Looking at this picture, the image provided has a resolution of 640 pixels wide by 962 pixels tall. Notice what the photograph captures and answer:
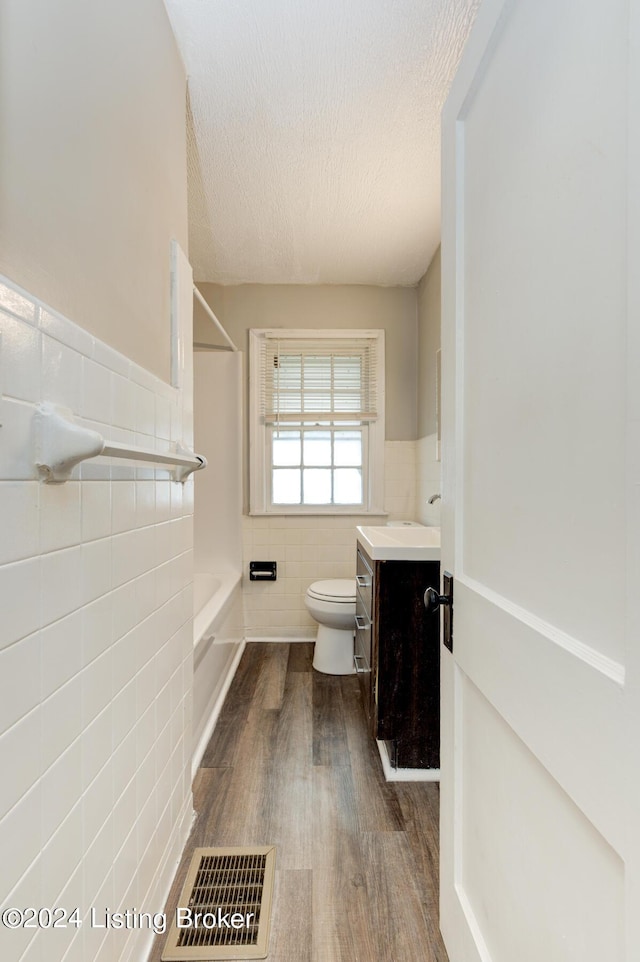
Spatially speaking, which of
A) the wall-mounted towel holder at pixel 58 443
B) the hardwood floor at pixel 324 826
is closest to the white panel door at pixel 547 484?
the hardwood floor at pixel 324 826

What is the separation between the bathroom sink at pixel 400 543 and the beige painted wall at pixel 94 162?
101 cm

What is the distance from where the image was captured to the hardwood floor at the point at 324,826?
122cm

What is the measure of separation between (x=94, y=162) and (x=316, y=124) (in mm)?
1237

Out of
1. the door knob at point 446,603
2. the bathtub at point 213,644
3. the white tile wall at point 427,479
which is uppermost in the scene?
the white tile wall at point 427,479

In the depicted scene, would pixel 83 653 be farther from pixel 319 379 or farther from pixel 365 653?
pixel 319 379

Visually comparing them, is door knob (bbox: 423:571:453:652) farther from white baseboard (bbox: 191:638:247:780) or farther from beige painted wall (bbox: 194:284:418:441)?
beige painted wall (bbox: 194:284:418:441)

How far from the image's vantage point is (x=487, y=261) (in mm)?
869

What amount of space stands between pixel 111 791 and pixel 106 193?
1233 mm

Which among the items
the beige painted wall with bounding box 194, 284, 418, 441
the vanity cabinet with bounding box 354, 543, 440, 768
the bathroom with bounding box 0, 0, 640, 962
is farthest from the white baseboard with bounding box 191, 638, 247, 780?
the beige painted wall with bounding box 194, 284, 418, 441

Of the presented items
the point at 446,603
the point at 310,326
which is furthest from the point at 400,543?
the point at 310,326

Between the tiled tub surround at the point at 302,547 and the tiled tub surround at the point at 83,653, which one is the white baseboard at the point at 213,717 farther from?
the tiled tub surround at the point at 83,653

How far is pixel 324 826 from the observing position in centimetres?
160

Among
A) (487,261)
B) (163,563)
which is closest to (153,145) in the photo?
(487,261)

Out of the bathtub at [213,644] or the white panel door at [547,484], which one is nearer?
the white panel door at [547,484]
